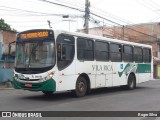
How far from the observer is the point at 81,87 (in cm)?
1619

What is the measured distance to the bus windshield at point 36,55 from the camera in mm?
14484

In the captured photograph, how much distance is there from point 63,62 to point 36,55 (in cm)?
118

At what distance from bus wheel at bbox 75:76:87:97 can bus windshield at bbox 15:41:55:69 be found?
6.78ft

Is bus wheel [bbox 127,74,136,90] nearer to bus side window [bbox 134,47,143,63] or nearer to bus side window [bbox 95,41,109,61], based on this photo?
bus side window [bbox 134,47,143,63]

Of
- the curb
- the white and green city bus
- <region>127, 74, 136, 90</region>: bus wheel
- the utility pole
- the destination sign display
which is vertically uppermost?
the utility pole

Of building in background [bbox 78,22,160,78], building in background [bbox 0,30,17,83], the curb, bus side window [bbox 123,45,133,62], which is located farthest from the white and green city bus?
building in background [bbox 78,22,160,78]

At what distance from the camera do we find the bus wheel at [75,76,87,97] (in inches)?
625

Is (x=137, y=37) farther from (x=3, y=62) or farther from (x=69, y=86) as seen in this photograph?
(x=69, y=86)

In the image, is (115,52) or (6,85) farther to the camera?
(6,85)

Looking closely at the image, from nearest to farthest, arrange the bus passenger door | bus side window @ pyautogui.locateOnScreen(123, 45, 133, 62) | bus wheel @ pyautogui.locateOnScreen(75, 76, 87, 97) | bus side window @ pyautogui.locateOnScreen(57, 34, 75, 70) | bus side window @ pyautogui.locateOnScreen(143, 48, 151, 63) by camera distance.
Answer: bus side window @ pyautogui.locateOnScreen(57, 34, 75, 70), bus wheel @ pyautogui.locateOnScreen(75, 76, 87, 97), the bus passenger door, bus side window @ pyautogui.locateOnScreen(123, 45, 133, 62), bus side window @ pyautogui.locateOnScreen(143, 48, 151, 63)

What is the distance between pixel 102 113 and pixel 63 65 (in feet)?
13.7

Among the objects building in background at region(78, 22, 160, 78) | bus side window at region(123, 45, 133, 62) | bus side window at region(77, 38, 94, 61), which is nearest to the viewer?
bus side window at region(77, 38, 94, 61)

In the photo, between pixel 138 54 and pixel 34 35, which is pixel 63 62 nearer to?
pixel 34 35

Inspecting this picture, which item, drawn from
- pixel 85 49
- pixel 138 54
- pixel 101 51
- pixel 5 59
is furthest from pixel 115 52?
pixel 5 59
